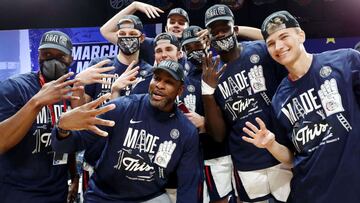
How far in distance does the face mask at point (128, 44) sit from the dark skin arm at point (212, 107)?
0.79m

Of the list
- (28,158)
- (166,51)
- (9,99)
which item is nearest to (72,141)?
(28,158)

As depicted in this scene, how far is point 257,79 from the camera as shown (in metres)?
2.76

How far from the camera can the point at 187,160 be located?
2561 millimetres

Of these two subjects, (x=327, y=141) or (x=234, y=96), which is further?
(x=234, y=96)

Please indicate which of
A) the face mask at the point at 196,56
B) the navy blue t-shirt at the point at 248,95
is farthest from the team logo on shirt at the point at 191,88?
the navy blue t-shirt at the point at 248,95

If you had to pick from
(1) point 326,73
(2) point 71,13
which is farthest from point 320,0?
(1) point 326,73

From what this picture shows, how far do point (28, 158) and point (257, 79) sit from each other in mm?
1591

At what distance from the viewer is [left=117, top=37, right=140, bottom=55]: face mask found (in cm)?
327

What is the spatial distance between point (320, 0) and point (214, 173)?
4584 millimetres

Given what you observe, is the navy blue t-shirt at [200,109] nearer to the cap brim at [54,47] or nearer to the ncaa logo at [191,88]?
the ncaa logo at [191,88]

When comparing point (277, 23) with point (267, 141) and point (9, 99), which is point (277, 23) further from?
point (9, 99)

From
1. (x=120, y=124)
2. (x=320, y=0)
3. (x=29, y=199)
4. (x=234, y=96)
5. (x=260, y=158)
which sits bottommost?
(x=29, y=199)

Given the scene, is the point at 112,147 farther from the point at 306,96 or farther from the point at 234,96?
the point at 306,96

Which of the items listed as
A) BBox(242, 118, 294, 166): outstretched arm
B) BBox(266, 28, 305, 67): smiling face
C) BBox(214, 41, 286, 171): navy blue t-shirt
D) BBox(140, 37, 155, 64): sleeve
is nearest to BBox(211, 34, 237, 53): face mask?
BBox(214, 41, 286, 171): navy blue t-shirt
